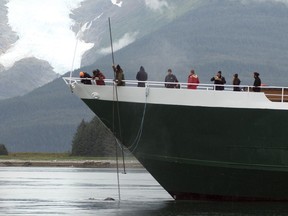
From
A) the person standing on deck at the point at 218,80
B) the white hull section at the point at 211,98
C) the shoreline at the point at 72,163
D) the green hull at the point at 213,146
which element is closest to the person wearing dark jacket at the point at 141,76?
the white hull section at the point at 211,98

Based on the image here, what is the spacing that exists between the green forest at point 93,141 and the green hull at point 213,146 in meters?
123

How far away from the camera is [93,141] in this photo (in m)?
181

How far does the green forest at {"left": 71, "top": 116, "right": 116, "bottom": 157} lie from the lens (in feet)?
577

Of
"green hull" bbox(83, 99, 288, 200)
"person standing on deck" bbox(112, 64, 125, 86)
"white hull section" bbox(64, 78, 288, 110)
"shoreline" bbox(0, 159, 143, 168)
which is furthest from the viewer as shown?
"shoreline" bbox(0, 159, 143, 168)

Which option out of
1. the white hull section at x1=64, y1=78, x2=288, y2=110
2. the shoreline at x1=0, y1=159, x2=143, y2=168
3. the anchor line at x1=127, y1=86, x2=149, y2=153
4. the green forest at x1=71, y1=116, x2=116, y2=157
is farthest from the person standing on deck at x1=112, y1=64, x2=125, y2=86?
the green forest at x1=71, y1=116, x2=116, y2=157

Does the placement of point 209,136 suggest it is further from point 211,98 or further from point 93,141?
point 93,141

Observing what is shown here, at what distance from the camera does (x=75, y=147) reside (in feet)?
616

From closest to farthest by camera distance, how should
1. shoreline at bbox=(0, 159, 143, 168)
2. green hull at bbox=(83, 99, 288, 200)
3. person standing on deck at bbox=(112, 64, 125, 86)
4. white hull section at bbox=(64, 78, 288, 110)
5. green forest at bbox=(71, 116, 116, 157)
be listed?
white hull section at bbox=(64, 78, 288, 110)
green hull at bbox=(83, 99, 288, 200)
person standing on deck at bbox=(112, 64, 125, 86)
shoreline at bbox=(0, 159, 143, 168)
green forest at bbox=(71, 116, 116, 157)

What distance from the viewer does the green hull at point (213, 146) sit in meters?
48.9

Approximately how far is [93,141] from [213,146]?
434 feet

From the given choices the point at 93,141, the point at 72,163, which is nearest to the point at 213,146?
the point at 72,163

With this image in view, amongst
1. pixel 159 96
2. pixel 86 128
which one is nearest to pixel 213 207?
pixel 159 96

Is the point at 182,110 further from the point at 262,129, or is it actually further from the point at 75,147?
the point at 75,147

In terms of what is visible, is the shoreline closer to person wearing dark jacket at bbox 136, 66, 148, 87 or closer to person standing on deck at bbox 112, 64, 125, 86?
person wearing dark jacket at bbox 136, 66, 148, 87
